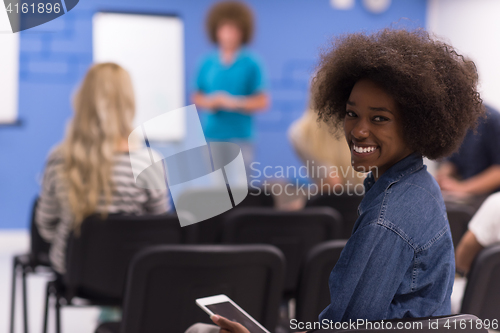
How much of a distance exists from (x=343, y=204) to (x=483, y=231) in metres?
0.93

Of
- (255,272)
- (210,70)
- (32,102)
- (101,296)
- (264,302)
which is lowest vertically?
(101,296)

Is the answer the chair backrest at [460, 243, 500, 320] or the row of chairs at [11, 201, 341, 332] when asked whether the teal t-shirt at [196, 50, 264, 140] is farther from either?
the chair backrest at [460, 243, 500, 320]

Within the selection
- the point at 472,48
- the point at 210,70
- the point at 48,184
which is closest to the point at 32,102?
the point at 210,70

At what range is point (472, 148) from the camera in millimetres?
3355

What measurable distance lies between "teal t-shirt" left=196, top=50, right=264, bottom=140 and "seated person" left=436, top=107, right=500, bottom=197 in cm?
176

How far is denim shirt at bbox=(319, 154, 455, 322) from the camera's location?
85cm

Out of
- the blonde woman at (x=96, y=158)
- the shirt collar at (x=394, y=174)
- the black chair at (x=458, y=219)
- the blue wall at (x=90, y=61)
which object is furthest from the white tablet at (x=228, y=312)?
the blue wall at (x=90, y=61)

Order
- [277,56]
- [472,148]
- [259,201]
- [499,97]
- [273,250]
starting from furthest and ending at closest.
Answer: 1. [277,56]
2. [499,97]
3. [472,148]
4. [259,201]
5. [273,250]

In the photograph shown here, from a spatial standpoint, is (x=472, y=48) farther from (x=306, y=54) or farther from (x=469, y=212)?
(x=469, y=212)

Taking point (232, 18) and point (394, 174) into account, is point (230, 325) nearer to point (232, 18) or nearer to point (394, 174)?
point (394, 174)

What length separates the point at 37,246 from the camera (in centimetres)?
263

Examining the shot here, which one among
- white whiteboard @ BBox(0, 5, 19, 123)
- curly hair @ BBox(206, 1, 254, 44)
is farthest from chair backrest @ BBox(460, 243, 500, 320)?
white whiteboard @ BBox(0, 5, 19, 123)

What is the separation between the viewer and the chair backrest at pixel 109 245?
2.01 meters

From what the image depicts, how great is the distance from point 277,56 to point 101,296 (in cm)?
405
